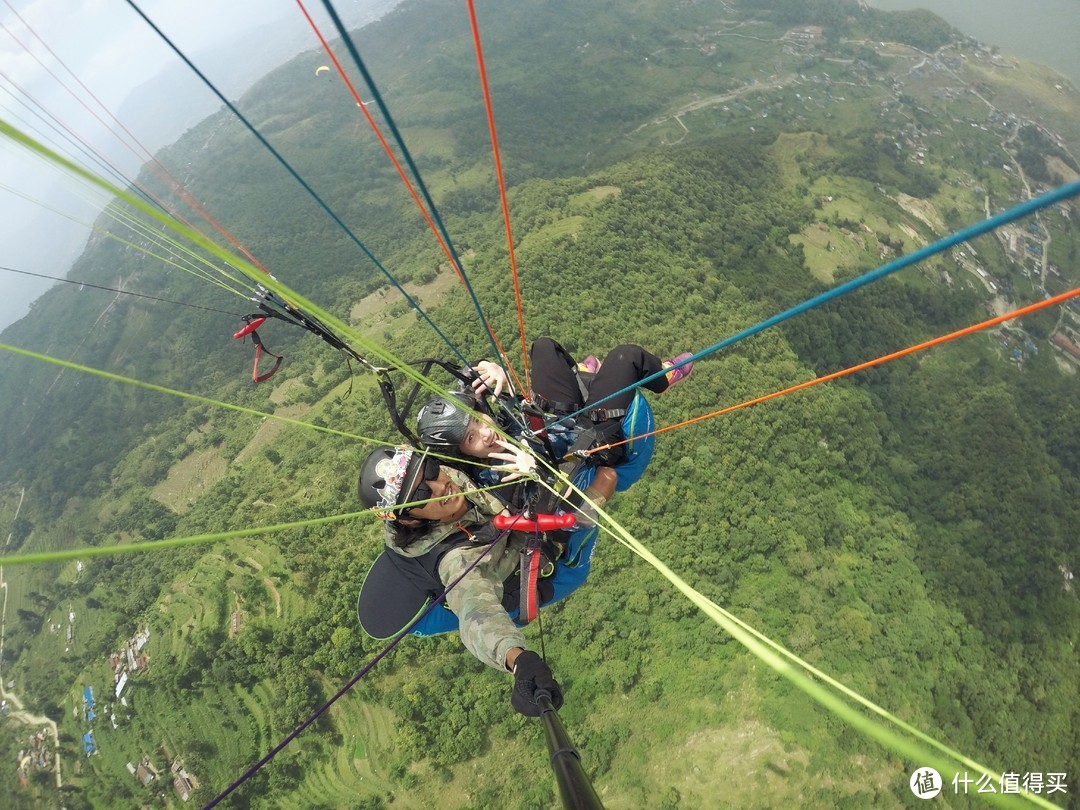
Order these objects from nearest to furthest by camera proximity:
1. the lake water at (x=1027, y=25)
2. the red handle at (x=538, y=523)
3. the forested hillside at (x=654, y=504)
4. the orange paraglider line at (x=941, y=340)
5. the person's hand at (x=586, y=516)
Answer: the orange paraglider line at (x=941, y=340) → the red handle at (x=538, y=523) → the person's hand at (x=586, y=516) → the forested hillside at (x=654, y=504) → the lake water at (x=1027, y=25)

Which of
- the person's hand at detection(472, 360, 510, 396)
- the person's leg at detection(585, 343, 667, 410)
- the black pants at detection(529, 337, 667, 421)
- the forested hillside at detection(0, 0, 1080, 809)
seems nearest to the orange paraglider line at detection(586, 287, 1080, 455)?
Answer: the person's leg at detection(585, 343, 667, 410)

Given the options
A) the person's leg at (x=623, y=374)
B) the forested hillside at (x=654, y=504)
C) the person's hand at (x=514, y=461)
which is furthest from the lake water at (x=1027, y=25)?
the person's hand at (x=514, y=461)

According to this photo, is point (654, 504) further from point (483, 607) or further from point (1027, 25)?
point (1027, 25)

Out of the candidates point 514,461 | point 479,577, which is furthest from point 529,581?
point 514,461

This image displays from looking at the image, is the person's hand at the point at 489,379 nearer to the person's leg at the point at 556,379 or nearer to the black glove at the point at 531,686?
the person's leg at the point at 556,379

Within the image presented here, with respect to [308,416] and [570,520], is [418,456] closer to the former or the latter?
[570,520]

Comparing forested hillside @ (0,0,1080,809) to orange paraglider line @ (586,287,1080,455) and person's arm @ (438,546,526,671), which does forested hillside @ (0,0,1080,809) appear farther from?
person's arm @ (438,546,526,671)

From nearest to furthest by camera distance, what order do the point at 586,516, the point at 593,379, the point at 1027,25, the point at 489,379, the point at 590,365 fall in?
the point at 586,516, the point at 489,379, the point at 593,379, the point at 590,365, the point at 1027,25
